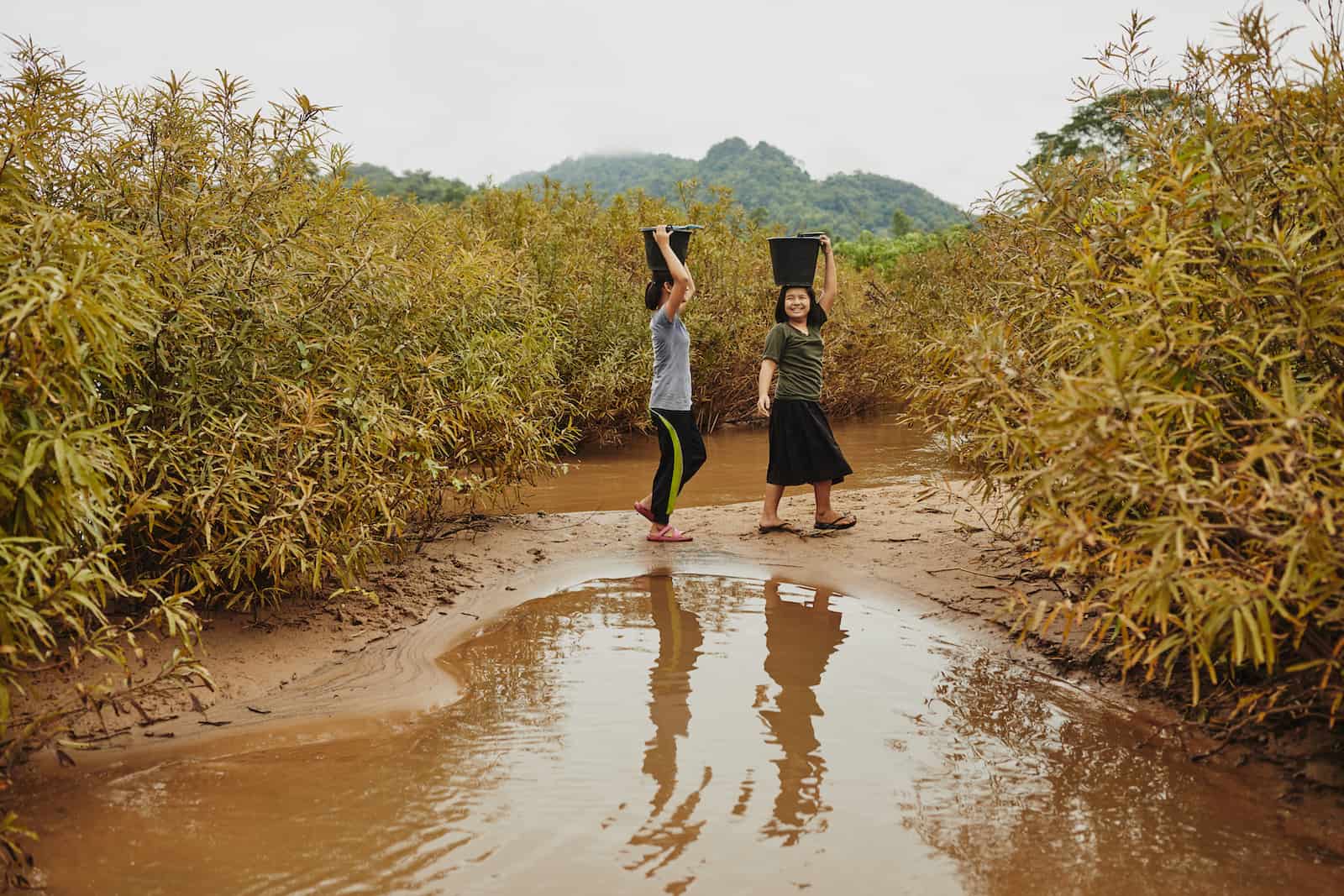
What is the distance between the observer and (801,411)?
6781 millimetres

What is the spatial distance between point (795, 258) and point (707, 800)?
412 centimetres

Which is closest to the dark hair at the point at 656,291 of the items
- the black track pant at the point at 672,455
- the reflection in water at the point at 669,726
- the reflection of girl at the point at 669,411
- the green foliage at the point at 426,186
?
the reflection of girl at the point at 669,411

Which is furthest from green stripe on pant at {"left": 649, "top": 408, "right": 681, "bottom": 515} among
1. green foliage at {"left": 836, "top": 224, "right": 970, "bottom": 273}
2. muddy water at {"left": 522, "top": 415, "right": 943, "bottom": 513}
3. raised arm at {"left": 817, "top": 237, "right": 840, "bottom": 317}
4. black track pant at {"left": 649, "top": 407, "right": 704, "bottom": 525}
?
green foliage at {"left": 836, "top": 224, "right": 970, "bottom": 273}

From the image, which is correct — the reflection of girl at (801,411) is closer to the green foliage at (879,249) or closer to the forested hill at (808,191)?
the green foliage at (879,249)

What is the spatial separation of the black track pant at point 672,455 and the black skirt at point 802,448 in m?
0.56

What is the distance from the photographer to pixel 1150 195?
10.8 feet

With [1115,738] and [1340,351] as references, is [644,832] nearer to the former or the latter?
[1115,738]

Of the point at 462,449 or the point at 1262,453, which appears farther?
the point at 462,449

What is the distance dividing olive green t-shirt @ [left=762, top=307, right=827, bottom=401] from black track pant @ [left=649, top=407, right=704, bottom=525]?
0.70 m

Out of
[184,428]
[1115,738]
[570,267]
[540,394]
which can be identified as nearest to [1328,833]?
[1115,738]

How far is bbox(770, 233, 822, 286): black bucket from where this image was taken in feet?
21.2

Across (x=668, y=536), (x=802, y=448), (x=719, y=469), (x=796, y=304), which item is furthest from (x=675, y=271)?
(x=719, y=469)

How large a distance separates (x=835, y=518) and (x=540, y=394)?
7.79 ft

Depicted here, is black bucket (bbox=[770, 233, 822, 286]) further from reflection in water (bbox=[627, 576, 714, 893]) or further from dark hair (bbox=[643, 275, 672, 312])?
reflection in water (bbox=[627, 576, 714, 893])
